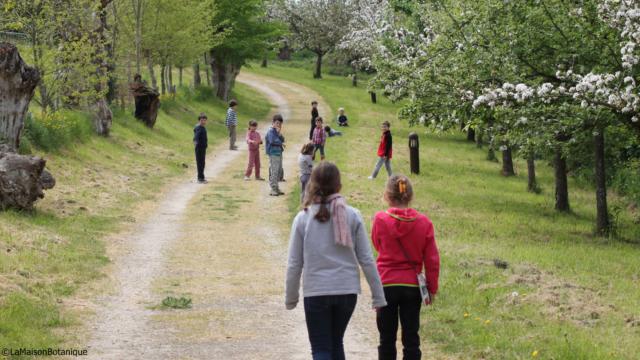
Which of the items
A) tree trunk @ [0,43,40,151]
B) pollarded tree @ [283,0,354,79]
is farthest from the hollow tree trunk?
pollarded tree @ [283,0,354,79]

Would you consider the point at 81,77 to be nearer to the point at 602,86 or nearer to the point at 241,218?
the point at 241,218

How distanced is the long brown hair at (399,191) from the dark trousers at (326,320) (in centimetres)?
107

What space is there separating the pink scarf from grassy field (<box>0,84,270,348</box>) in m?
4.06

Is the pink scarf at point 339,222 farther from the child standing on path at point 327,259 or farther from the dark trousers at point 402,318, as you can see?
the dark trousers at point 402,318

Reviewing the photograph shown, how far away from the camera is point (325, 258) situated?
6.59 m

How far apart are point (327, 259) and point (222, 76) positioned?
47000mm

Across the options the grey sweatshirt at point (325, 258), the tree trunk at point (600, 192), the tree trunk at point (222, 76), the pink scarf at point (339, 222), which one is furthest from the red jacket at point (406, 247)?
the tree trunk at point (222, 76)

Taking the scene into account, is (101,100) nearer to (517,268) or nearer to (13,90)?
(13,90)

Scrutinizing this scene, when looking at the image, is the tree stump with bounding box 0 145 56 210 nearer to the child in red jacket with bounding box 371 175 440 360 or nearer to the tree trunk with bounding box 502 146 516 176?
the child in red jacket with bounding box 371 175 440 360

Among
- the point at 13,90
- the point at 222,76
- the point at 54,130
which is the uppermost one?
the point at 222,76

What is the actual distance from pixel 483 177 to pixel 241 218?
15.1m

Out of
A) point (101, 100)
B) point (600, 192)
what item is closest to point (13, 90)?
point (101, 100)

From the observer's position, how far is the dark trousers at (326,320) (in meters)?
6.48

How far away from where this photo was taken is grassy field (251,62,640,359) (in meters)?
9.48
